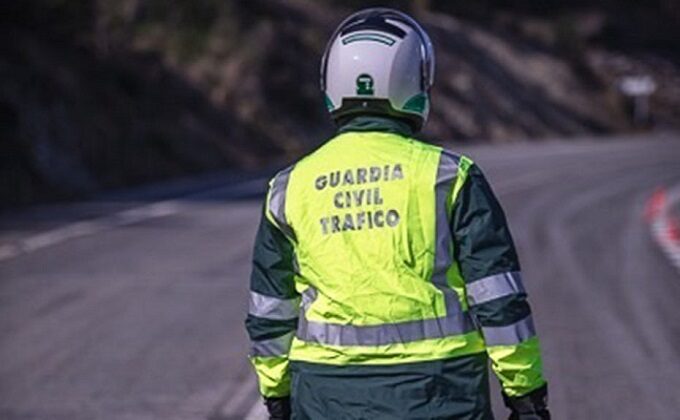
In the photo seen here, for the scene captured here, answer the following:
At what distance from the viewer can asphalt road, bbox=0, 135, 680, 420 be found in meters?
10.8

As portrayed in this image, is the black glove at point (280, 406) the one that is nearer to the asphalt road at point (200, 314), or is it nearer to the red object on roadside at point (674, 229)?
the asphalt road at point (200, 314)

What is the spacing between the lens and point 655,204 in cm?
3062

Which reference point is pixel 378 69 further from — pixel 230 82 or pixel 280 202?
pixel 230 82

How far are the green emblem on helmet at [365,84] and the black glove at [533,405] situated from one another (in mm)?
826

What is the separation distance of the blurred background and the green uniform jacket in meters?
5.78

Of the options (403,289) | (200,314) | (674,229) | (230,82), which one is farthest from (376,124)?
(230,82)

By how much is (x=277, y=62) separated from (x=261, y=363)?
4477 centimetres

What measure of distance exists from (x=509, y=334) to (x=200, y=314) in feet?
36.5

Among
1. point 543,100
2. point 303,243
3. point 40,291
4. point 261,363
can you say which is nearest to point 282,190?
point 303,243

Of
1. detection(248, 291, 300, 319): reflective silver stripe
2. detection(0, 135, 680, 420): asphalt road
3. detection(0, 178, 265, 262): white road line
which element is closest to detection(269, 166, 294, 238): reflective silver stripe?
detection(248, 291, 300, 319): reflective silver stripe

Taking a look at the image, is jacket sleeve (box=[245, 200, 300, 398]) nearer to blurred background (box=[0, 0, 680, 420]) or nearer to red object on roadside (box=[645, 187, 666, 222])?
blurred background (box=[0, 0, 680, 420])

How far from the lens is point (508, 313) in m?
4.15

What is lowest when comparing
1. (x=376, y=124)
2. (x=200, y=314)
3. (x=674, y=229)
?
(x=674, y=229)

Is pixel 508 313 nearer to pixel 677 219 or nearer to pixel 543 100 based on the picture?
pixel 677 219
